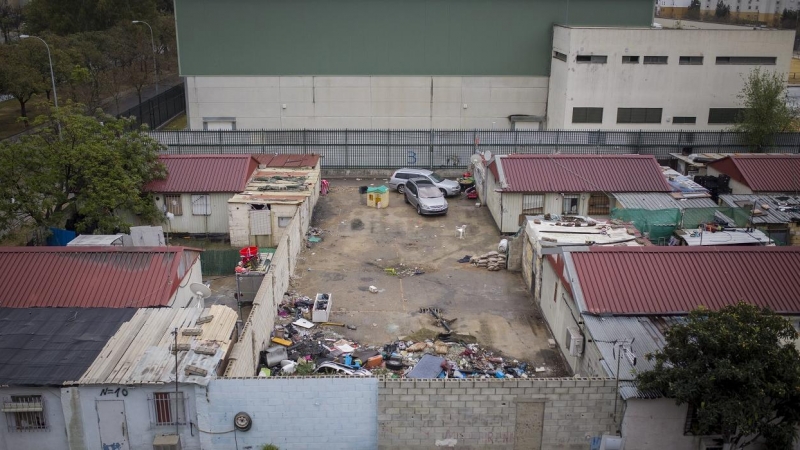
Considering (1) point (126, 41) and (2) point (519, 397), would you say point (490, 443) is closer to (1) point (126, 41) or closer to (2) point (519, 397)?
(2) point (519, 397)

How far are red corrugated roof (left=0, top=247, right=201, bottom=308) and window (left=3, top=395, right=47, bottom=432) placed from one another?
4570mm

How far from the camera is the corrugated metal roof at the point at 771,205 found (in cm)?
2520

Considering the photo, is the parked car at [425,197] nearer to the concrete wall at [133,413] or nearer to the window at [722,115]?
the concrete wall at [133,413]

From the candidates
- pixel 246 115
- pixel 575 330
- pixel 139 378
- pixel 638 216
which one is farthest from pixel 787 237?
pixel 246 115

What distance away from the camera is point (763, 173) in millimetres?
29516

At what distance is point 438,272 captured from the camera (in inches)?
998

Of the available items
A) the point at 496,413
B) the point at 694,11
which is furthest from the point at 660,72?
the point at 694,11

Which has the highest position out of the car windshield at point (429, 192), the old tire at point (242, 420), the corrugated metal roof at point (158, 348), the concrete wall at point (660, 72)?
the concrete wall at point (660, 72)

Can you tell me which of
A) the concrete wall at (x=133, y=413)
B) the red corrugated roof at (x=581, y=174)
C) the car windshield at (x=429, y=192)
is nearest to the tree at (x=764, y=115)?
the red corrugated roof at (x=581, y=174)

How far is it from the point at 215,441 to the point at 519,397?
21.0 feet

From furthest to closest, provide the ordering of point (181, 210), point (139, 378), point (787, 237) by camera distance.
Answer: point (181, 210)
point (787, 237)
point (139, 378)

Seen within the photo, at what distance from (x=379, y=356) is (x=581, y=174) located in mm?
13851

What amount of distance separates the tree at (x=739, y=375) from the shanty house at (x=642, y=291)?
198 centimetres

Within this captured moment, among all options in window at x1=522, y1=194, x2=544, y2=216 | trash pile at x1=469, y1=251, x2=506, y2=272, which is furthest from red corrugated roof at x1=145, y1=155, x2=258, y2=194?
window at x1=522, y1=194, x2=544, y2=216
